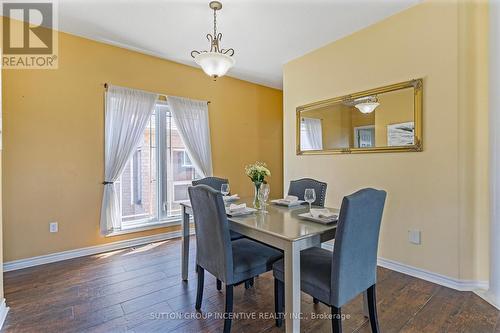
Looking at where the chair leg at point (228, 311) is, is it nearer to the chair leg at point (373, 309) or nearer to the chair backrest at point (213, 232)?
the chair backrest at point (213, 232)

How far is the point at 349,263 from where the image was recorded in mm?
1468

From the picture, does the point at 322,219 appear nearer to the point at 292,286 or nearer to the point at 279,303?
the point at 292,286

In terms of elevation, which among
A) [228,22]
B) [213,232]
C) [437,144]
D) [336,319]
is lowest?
[336,319]

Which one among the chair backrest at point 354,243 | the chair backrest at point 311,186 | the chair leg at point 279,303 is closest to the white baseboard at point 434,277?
the chair backrest at point 311,186

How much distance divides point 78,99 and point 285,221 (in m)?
3.02

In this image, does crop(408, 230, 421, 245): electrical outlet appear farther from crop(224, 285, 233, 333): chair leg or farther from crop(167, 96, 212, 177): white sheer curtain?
crop(167, 96, 212, 177): white sheer curtain

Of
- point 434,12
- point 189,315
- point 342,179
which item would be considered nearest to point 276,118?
point 342,179

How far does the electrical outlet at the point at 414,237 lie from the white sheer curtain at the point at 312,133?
1479 mm

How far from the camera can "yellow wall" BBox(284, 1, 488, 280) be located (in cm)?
224

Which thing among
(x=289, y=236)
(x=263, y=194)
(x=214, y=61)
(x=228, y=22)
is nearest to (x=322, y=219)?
(x=289, y=236)

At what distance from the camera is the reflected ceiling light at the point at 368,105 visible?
2879 millimetres

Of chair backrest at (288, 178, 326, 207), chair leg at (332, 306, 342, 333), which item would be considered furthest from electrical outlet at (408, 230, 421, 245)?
chair leg at (332, 306, 342, 333)

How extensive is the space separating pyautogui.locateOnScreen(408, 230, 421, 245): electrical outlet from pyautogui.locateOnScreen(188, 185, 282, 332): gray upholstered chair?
157cm

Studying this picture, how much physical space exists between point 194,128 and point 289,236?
2.99m
